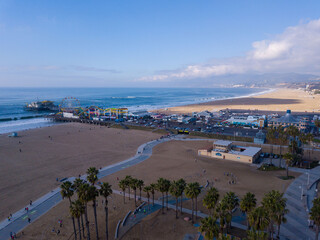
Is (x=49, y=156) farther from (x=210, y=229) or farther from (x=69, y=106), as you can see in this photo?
(x=69, y=106)

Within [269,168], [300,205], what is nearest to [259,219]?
[300,205]

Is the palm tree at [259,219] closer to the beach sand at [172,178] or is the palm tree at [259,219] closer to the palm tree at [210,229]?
the palm tree at [210,229]

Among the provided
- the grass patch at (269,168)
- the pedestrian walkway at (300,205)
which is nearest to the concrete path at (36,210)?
the grass patch at (269,168)

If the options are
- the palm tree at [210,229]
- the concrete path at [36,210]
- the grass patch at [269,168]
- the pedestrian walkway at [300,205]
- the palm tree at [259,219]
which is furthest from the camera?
the grass patch at [269,168]

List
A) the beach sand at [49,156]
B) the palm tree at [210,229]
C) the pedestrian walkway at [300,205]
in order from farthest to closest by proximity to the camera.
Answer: the beach sand at [49,156], the pedestrian walkway at [300,205], the palm tree at [210,229]

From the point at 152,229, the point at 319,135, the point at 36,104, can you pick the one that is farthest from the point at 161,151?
the point at 36,104

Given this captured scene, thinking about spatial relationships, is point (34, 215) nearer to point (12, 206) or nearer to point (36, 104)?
point (12, 206)
